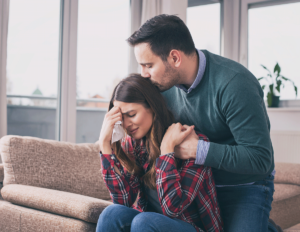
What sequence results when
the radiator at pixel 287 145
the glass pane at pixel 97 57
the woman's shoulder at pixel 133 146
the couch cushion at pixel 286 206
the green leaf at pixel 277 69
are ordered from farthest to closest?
the green leaf at pixel 277 69
the radiator at pixel 287 145
the glass pane at pixel 97 57
the couch cushion at pixel 286 206
the woman's shoulder at pixel 133 146

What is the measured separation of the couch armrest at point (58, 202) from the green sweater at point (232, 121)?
1.83 ft

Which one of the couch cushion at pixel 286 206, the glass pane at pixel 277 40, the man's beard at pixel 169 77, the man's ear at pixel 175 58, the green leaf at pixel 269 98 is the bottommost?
the couch cushion at pixel 286 206

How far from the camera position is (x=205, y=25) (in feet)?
14.1

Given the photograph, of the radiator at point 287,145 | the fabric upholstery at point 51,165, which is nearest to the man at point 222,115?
the fabric upholstery at point 51,165

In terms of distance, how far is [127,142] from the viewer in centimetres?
149

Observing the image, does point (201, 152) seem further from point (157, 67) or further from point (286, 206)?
point (286, 206)

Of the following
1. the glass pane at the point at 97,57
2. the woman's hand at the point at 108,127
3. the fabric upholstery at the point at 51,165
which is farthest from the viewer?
the glass pane at the point at 97,57

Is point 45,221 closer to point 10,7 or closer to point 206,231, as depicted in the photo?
point 206,231

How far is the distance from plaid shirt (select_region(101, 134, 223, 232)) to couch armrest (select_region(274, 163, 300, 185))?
140 cm

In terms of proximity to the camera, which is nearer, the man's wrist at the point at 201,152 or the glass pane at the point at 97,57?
the man's wrist at the point at 201,152

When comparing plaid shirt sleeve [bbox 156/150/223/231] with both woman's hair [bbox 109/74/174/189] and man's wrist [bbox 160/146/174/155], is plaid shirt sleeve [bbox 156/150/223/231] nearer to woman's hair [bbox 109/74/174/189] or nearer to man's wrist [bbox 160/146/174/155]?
man's wrist [bbox 160/146/174/155]

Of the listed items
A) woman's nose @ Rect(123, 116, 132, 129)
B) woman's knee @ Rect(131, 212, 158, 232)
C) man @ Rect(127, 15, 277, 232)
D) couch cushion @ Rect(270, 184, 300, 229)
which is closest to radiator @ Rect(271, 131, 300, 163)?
couch cushion @ Rect(270, 184, 300, 229)

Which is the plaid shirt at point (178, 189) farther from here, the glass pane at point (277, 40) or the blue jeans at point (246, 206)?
the glass pane at point (277, 40)

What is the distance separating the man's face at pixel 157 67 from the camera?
4.25 ft
